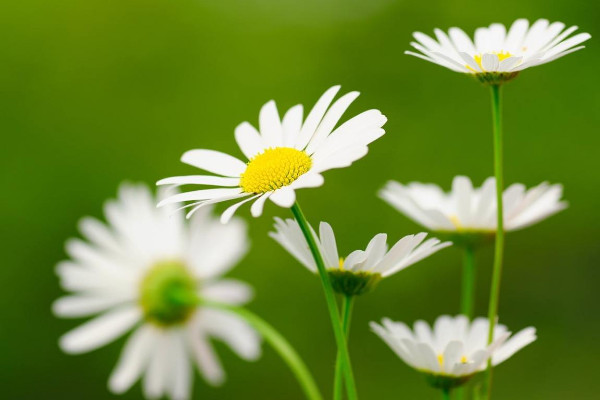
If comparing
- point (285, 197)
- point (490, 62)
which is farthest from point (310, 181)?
point (490, 62)

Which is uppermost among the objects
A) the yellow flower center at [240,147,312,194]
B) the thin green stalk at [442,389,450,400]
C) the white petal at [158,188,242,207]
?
the yellow flower center at [240,147,312,194]

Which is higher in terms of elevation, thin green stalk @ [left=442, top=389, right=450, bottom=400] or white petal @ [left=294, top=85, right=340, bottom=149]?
white petal @ [left=294, top=85, right=340, bottom=149]

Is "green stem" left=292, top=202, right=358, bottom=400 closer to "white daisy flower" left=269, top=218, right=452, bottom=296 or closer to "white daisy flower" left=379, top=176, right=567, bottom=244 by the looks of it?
"white daisy flower" left=269, top=218, right=452, bottom=296

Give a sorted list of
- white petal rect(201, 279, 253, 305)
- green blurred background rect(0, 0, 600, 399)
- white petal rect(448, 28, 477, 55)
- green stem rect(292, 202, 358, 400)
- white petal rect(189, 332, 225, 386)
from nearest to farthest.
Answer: green stem rect(292, 202, 358, 400)
white petal rect(448, 28, 477, 55)
white petal rect(189, 332, 225, 386)
white petal rect(201, 279, 253, 305)
green blurred background rect(0, 0, 600, 399)

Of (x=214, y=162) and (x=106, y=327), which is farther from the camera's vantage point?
(x=106, y=327)

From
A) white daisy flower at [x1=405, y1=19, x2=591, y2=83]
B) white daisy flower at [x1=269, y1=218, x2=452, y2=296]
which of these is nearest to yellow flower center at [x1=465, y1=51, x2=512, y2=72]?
white daisy flower at [x1=405, y1=19, x2=591, y2=83]

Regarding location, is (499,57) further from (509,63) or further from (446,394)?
(446,394)
